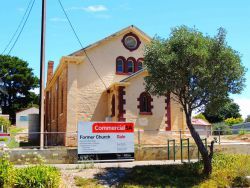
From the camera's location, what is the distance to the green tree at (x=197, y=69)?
56.2 feet

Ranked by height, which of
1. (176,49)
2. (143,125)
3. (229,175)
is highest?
(176,49)

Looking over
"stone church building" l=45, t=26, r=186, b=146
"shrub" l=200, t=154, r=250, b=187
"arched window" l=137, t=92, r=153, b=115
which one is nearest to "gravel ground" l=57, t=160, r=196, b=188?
"shrub" l=200, t=154, r=250, b=187

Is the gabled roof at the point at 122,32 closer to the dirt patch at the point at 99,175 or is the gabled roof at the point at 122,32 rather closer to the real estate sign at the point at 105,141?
the real estate sign at the point at 105,141

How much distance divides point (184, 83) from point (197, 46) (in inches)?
69.6

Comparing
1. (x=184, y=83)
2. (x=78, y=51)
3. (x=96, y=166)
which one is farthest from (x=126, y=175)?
(x=78, y=51)

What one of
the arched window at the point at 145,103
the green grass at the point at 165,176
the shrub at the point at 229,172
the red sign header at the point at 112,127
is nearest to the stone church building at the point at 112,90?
the arched window at the point at 145,103

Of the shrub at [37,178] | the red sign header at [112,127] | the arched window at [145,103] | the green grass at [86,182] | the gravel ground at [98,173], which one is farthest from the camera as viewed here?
the arched window at [145,103]

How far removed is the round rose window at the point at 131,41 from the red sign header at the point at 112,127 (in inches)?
517

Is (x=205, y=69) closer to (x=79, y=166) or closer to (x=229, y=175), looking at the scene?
(x=229, y=175)

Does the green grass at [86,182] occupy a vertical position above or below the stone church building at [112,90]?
below

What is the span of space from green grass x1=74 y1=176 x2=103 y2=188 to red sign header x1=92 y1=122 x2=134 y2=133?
4.20m

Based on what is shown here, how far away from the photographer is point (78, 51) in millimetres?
30688

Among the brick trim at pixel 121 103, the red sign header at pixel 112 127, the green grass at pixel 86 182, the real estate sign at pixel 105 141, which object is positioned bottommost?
the green grass at pixel 86 182

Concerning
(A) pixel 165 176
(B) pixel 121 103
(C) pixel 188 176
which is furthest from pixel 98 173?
A: (B) pixel 121 103
